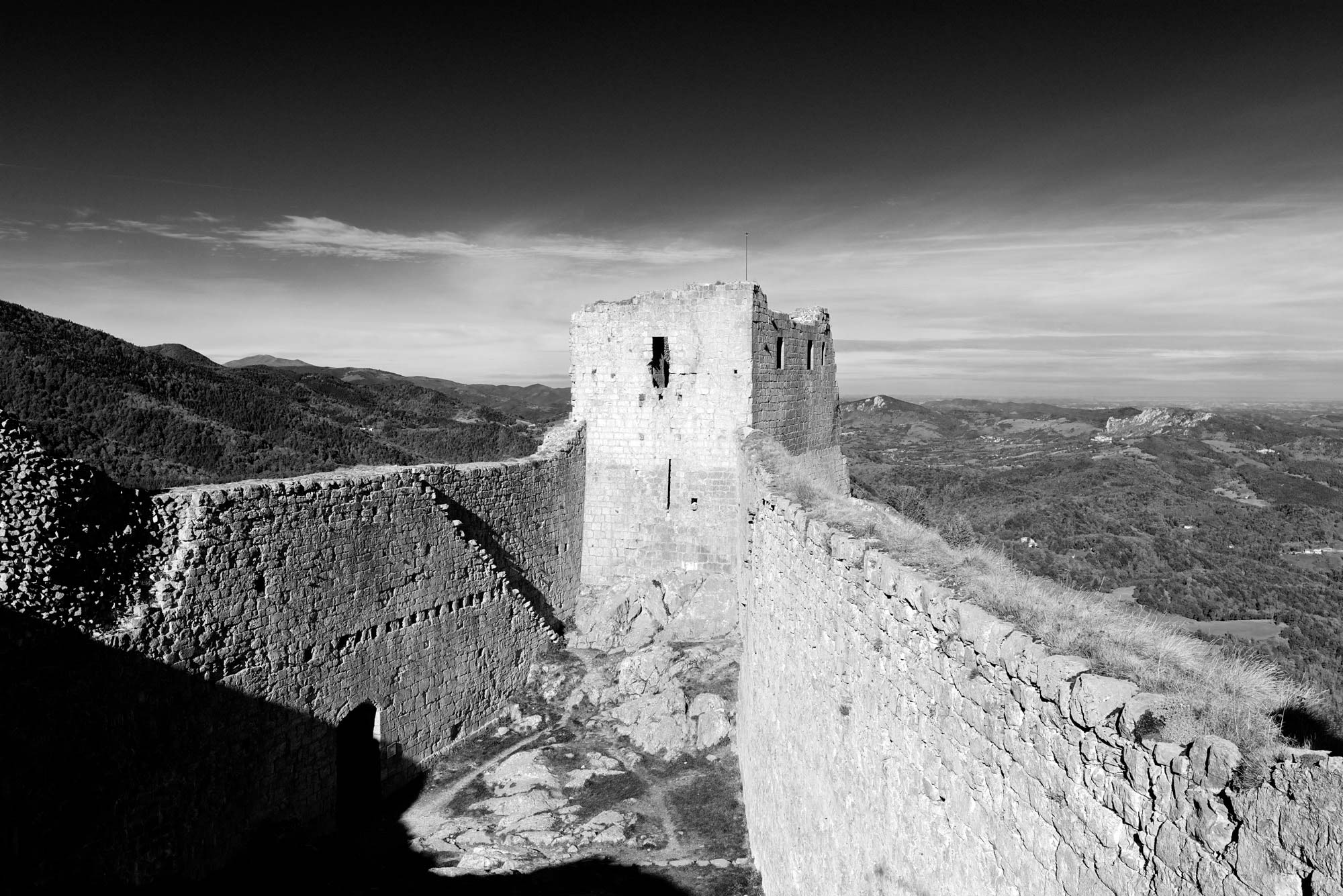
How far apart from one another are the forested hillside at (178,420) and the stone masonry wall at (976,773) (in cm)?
871

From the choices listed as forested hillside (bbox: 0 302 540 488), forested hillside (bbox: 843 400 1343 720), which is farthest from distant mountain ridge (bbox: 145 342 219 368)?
forested hillside (bbox: 843 400 1343 720)

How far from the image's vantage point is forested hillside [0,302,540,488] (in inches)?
853

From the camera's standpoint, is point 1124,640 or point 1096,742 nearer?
point 1096,742

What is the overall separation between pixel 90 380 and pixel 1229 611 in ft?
103

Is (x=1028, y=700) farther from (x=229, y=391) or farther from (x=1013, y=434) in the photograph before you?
(x=1013, y=434)

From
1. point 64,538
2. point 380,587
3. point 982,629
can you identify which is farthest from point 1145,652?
point 380,587

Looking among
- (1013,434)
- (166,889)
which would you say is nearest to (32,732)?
(166,889)

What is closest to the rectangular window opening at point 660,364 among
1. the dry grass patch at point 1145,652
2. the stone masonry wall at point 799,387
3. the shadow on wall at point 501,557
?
the stone masonry wall at point 799,387

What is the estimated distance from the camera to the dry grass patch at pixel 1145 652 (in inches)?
108

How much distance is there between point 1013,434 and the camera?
3046 inches

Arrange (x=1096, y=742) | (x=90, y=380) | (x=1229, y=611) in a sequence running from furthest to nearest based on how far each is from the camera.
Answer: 1. (x=90, y=380)
2. (x=1229, y=611)
3. (x=1096, y=742)

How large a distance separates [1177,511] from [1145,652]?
3023 cm

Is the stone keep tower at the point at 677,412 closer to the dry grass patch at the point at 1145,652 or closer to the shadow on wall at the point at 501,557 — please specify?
the shadow on wall at the point at 501,557

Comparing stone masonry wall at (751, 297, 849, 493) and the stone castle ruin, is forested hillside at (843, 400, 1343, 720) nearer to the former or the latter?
the stone castle ruin
